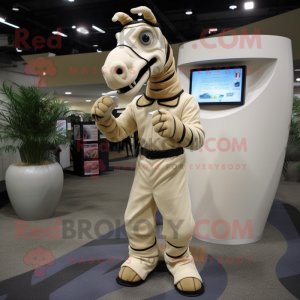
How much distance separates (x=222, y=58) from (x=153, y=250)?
1577 millimetres

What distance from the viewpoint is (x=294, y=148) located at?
201 inches

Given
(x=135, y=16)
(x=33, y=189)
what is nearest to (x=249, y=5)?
(x=135, y=16)

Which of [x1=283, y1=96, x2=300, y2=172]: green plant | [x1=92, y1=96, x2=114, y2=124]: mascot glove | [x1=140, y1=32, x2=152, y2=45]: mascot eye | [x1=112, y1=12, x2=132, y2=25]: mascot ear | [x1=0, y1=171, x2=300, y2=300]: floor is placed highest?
[x1=112, y1=12, x2=132, y2=25]: mascot ear

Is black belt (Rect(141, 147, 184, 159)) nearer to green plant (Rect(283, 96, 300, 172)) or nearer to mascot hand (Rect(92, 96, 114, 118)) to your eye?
→ mascot hand (Rect(92, 96, 114, 118))

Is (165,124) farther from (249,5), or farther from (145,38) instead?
(249,5)

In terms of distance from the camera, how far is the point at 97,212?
12.4 feet

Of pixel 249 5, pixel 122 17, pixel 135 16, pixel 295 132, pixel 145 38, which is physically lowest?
pixel 295 132

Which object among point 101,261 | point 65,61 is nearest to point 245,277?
point 101,261

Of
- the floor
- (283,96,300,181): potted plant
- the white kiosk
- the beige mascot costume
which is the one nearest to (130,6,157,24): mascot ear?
the beige mascot costume

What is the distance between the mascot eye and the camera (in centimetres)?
177

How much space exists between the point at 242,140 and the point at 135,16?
814 centimetres

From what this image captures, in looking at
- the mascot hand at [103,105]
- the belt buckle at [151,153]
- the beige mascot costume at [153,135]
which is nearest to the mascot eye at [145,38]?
the beige mascot costume at [153,135]

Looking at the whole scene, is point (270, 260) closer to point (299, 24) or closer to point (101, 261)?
point (101, 261)

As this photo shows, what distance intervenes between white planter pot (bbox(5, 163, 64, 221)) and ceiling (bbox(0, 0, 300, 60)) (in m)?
6.21
